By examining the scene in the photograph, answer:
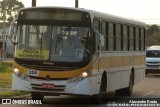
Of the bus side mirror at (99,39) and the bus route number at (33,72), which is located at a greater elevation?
the bus side mirror at (99,39)

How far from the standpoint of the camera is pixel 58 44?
53.0 feet

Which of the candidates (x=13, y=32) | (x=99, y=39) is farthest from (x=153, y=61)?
(x=13, y=32)

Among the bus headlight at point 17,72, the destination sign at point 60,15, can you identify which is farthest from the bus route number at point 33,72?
the destination sign at point 60,15

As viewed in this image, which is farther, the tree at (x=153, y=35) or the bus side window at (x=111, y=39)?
the tree at (x=153, y=35)

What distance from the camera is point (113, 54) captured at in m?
19.2

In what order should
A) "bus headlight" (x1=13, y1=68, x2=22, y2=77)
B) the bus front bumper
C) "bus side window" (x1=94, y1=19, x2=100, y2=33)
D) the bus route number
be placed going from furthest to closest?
"bus side window" (x1=94, y1=19, x2=100, y2=33) < "bus headlight" (x1=13, y1=68, x2=22, y2=77) < the bus route number < the bus front bumper

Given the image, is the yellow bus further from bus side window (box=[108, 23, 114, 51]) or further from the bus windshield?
bus side window (box=[108, 23, 114, 51])

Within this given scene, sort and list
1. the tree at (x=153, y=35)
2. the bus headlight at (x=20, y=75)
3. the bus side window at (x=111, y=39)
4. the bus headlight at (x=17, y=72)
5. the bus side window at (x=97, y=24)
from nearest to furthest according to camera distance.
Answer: the bus headlight at (x=20, y=75) < the bus headlight at (x=17, y=72) < the bus side window at (x=97, y=24) < the bus side window at (x=111, y=39) < the tree at (x=153, y=35)

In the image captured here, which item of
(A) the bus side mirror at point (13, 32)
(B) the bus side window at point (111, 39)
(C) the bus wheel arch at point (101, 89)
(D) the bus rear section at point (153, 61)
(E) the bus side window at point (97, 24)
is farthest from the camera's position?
(D) the bus rear section at point (153, 61)

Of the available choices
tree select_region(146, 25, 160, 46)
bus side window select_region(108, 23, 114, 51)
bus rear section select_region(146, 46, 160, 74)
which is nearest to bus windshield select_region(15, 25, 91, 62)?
bus side window select_region(108, 23, 114, 51)

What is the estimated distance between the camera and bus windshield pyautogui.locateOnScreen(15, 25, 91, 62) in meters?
16.1

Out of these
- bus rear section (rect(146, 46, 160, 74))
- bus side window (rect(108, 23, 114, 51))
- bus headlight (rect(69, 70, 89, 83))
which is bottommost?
bus rear section (rect(146, 46, 160, 74))

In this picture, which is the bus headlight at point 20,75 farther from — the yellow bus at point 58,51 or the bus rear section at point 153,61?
the bus rear section at point 153,61

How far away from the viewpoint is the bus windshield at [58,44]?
52.9 ft
